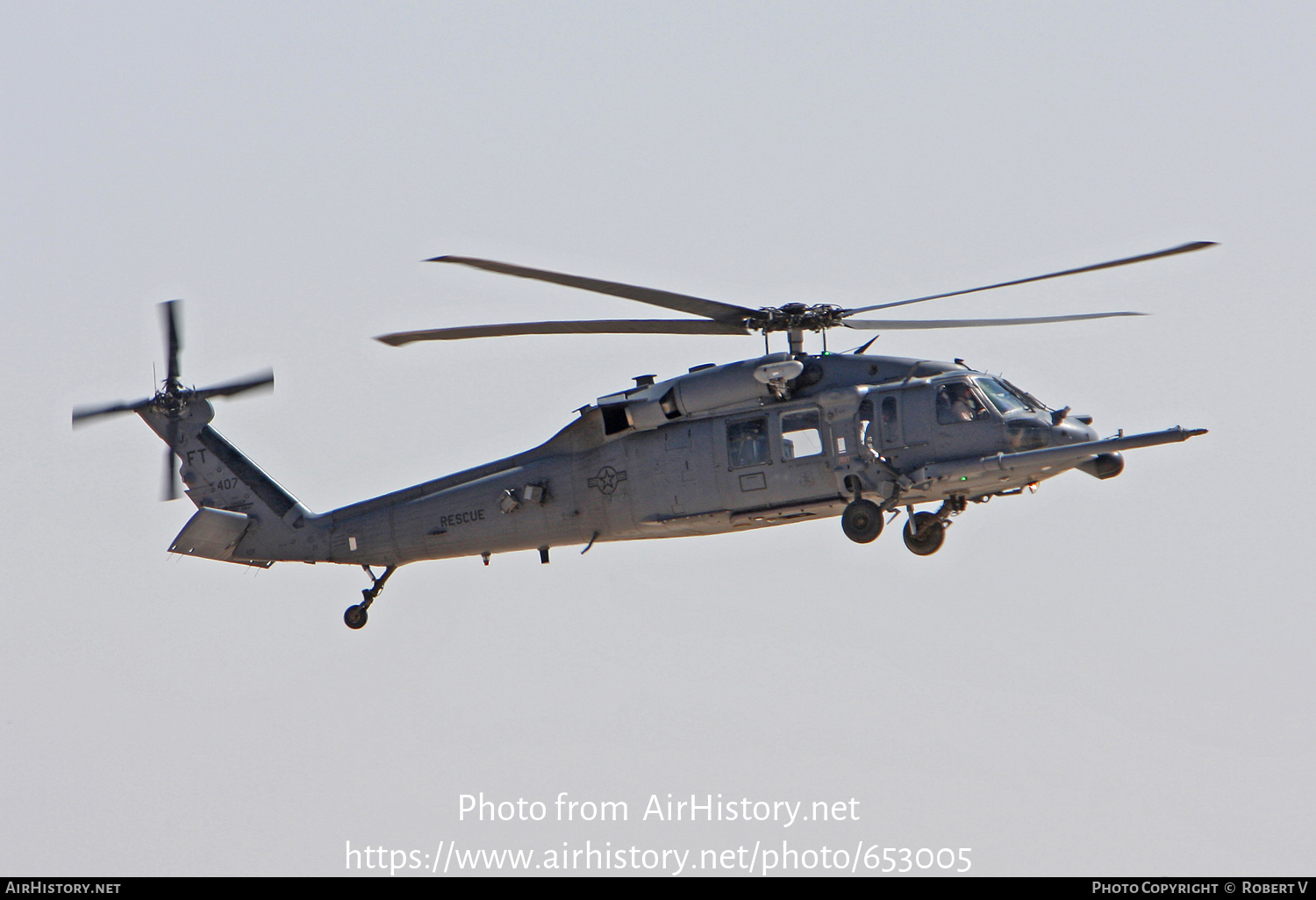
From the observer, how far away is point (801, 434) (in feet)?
A: 61.0

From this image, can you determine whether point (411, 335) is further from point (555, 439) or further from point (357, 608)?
point (357, 608)

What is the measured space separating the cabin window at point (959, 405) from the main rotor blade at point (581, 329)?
2.64 meters

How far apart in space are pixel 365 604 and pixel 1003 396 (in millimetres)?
10021

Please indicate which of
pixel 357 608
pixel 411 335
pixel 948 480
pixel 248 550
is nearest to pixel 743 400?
pixel 948 480

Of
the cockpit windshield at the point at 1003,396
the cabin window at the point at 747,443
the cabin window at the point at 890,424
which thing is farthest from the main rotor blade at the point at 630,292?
the cockpit windshield at the point at 1003,396

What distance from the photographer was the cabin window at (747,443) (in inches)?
736

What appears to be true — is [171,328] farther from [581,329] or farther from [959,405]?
[959,405]

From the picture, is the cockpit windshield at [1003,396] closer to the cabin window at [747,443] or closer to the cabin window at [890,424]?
the cabin window at [890,424]

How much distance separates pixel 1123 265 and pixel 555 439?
26.3 feet

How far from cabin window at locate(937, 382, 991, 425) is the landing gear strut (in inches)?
346

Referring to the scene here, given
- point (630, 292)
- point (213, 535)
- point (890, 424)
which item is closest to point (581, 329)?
point (630, 292)

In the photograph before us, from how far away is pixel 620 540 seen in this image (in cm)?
2022

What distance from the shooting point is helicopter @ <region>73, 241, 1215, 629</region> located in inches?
693

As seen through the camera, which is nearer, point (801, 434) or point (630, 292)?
point (630, 292)
